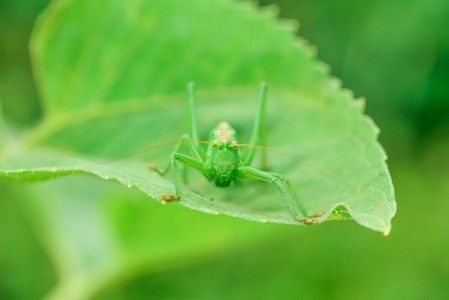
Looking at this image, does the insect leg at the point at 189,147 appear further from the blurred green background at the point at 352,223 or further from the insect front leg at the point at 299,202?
the blurred green background at the point at 352,223

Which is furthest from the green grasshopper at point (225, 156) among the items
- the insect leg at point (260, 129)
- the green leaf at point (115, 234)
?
the green leaf at point (115, 234)

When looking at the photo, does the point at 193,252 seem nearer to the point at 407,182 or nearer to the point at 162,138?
the point at 162,138

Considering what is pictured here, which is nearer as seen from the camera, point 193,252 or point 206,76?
point 206,76

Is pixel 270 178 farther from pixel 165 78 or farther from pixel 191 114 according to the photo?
pixel 165 78

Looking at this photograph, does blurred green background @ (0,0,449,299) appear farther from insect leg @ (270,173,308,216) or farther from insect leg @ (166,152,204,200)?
insect leg @ (270,173,308,216)

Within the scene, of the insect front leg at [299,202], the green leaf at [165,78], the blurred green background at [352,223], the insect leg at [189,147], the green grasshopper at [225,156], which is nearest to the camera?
the insect front leg at [299,202]

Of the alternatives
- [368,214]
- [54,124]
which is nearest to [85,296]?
[54,124]

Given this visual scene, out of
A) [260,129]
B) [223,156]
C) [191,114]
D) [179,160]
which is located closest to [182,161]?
[179,160]
